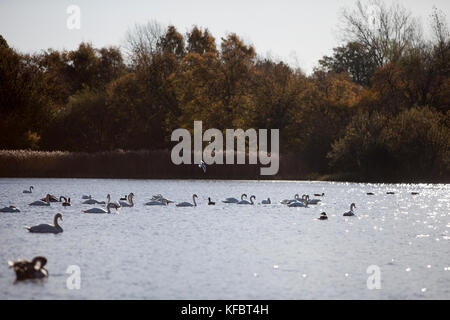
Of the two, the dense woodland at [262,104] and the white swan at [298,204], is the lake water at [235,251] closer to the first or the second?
the white swan at [298,204]

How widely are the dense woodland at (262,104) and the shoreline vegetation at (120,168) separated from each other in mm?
3608

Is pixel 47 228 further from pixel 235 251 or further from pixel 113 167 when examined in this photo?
pixel 113 167

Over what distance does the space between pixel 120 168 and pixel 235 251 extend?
44.5 metres

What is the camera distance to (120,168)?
215 feet

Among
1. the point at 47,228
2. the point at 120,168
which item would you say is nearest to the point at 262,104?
the point at 120,168

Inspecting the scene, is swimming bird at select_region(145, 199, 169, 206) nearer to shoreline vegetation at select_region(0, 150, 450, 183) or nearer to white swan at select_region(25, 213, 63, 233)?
white swan at select_region(25, 213, 63, 233)

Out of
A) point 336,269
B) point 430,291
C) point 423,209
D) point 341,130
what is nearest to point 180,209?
point 423,209

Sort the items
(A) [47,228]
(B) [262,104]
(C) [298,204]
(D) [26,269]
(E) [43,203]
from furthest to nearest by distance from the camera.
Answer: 1. (B) [262,104]
2. (C) [298,204]
3. (E) [43,203]
4. (A) [47,228]
5. (D) [26,269]

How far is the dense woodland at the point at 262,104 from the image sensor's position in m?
63.8

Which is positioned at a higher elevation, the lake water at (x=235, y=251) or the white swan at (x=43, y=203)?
the white swan at (x=43, y=203)

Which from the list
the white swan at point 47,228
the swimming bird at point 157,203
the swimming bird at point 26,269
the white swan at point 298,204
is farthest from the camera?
the swimming bird at point 157,203

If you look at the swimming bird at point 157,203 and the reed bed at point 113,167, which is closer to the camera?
the swimming bird at point 157,203

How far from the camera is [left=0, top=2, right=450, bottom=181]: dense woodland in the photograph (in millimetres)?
63750

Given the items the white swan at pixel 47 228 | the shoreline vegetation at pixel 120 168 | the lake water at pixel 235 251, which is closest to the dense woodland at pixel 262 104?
the shoreline vegetation at pixel 120 168
